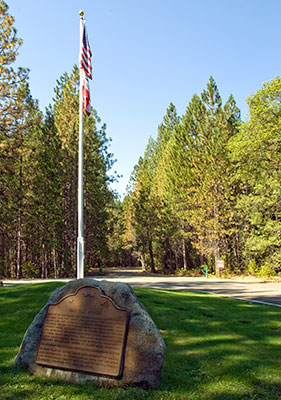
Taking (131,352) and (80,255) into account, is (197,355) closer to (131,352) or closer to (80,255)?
(131,352)

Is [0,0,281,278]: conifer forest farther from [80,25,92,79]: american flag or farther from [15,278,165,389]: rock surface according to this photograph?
[15,278,165,389]: rock surface

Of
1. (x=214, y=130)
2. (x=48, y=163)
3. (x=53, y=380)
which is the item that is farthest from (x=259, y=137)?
(x=53, y=380)

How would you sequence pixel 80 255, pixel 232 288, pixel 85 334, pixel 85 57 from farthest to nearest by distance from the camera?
pixel 232 288 < pixel 85 57 < pixel 80 255 < pixel 85 334

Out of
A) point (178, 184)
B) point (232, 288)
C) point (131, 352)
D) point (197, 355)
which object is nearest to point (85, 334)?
point (131, 352)

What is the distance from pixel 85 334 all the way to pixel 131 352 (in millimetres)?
690

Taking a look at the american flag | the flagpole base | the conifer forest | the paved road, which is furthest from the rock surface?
the conifer forest

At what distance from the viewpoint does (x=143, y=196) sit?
36.1 metres

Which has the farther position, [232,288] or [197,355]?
[232,288]

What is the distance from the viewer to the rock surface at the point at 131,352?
143 inches

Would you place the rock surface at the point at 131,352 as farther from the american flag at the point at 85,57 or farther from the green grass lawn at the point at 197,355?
the american flag at the point at 85,57

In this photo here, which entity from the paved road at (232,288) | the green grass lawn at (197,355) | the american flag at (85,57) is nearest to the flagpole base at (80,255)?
the green grass lawn at (197,355)

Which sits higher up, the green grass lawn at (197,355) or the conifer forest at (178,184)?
the conifer forest at (178,184)

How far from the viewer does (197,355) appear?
191 inches

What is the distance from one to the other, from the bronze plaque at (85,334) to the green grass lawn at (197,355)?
0.25 meters
